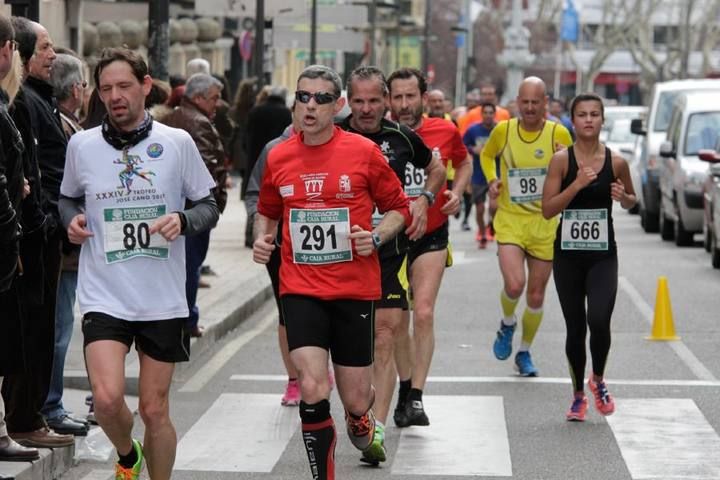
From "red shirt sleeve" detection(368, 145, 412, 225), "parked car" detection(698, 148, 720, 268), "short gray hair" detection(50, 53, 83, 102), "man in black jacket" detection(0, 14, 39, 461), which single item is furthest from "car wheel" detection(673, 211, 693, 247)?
"man in black jacket" detection(0, 14, 39, 461)

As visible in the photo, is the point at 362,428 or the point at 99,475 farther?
the point at 99,475

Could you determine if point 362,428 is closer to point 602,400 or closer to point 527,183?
point 602,400

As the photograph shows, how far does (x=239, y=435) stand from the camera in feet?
32.2

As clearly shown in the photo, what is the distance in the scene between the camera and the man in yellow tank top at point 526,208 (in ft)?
38.7

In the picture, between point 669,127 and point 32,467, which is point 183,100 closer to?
point 32,467

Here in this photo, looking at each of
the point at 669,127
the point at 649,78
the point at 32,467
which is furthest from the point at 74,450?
the point at 649,78

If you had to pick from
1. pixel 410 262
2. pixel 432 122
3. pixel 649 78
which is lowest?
pixel 649 78

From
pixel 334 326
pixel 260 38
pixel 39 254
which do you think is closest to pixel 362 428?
pixel 334 326

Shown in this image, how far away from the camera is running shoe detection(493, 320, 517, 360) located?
12.1 metres

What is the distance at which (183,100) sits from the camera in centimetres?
1329

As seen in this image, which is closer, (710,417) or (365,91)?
(365,91)

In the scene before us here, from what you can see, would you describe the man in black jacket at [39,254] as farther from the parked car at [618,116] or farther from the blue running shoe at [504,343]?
the parked car at [618,116]

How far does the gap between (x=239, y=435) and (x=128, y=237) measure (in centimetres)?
263

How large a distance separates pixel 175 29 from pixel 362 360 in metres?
29.3
